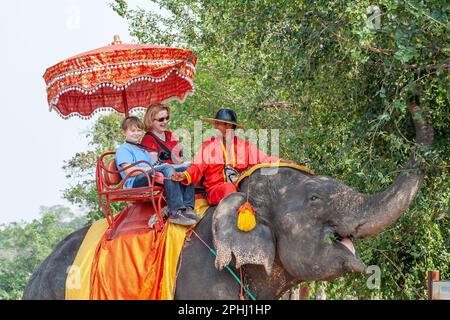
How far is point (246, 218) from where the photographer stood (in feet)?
26.1

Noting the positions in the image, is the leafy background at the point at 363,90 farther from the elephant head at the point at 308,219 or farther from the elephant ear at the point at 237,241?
the elephant ear at the point at 237,241

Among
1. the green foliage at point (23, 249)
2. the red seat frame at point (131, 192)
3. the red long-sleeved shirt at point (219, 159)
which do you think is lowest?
the green foliage at point (23, 249)

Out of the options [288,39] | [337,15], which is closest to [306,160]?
[288,39]

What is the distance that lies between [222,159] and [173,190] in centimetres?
51

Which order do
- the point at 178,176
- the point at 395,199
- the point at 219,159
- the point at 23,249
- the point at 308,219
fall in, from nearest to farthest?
the point at 395,199 → the point at 308,219 → the point at 178,176 → the point at 219,159 → the point at 23,249

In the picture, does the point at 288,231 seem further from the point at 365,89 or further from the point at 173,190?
the point at 365,89

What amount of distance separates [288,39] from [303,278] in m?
2.30

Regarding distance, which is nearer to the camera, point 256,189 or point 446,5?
point 446,5

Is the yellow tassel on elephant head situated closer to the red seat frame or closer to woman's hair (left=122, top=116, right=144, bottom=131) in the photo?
the red seat frame

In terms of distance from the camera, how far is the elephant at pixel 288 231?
775cm

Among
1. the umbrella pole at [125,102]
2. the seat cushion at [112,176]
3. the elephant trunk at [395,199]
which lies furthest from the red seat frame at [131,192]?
the elephant trunk at [395,199]

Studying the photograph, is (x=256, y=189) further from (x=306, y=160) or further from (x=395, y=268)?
(x=395, y=268)

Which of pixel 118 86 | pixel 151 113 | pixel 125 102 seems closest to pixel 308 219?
pixel 151 113
